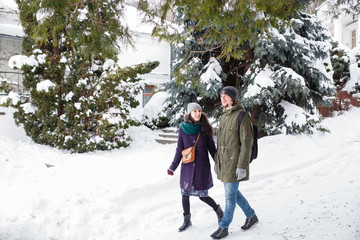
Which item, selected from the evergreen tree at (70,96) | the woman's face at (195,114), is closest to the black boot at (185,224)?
the woman's face at (195,114)

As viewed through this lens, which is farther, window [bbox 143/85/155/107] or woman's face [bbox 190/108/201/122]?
window [bbox 143/85/155/107]

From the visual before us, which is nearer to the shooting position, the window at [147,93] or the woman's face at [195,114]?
the woman's face at [195,114]

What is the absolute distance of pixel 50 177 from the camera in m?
5.86

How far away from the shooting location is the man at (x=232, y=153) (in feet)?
10.7

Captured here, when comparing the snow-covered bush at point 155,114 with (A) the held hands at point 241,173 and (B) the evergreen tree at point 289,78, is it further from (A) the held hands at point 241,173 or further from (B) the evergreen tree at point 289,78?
(A) the held hands at point 241,173

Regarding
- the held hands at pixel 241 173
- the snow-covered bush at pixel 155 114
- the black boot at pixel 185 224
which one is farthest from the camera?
the snow-covered bush at pixel 155 114

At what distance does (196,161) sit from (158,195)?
1.84m

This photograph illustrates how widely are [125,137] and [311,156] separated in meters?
5.32

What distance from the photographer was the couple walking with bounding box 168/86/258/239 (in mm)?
3320

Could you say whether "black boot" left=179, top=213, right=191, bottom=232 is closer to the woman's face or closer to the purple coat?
the purple coat

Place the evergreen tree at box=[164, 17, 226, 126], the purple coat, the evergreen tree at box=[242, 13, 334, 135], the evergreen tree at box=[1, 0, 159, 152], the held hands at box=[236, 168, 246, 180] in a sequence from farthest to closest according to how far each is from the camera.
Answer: the evergreen tree at box=[1, 0, 159, 152] → the evergreen tree at box=[164, 17, 226, 126] → the evergreen tree at box=[242, 13, 334, 135] → the purple coat → the held hands at box=[236, 168, 246, 180]

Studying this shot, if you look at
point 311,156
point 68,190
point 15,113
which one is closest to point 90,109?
point 15,113

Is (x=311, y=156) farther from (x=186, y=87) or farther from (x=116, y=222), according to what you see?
(x=116, y=222)

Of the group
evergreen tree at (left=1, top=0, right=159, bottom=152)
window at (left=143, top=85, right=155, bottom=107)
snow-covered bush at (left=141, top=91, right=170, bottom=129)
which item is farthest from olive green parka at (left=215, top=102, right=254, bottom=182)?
window at (left=143, top=85, right=155, bottom=107)
